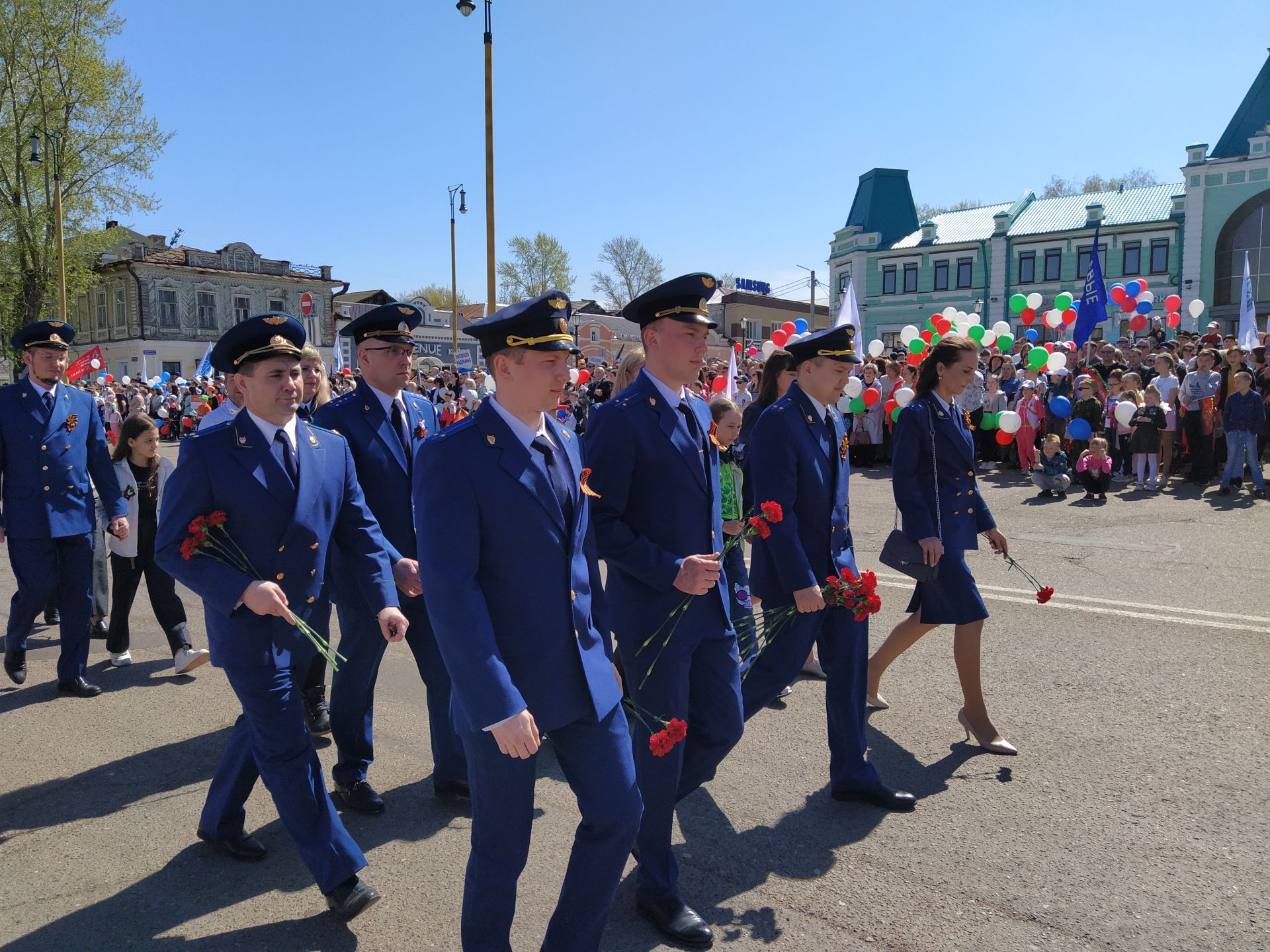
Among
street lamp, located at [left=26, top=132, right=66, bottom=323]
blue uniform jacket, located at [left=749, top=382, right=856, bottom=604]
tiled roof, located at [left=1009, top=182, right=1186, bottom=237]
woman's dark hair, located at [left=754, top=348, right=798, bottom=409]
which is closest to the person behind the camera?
blue uniform jacket, located at [left=749, top=382, right=856, bottom=604]

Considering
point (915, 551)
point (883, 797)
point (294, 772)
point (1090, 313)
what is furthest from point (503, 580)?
point (1090, 313)

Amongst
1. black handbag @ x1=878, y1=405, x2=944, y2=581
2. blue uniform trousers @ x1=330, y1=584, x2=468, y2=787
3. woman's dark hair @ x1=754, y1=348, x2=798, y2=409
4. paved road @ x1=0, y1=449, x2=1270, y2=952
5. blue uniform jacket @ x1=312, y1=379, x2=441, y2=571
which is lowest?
paved road @ x1=0, y1=449, x2=1270, y2=952

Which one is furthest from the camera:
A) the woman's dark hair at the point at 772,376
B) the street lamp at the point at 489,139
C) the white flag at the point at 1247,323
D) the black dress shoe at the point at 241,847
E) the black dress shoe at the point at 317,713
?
the white flag at the point at 1247,323

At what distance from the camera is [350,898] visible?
9.94 feet

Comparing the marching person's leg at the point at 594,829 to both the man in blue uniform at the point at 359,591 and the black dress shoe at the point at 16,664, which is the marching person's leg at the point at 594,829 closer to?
the man in blue uniform at the point at 359,591

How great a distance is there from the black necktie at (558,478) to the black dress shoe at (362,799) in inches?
82.5

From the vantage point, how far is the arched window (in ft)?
126

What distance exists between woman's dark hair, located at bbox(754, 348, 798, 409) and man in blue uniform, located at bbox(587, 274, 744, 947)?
2.94 metres

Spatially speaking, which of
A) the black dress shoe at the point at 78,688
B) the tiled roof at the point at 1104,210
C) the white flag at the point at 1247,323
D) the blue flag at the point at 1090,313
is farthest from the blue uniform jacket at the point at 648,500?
the tiled roof at the point at 1104,210

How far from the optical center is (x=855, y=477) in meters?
15.3

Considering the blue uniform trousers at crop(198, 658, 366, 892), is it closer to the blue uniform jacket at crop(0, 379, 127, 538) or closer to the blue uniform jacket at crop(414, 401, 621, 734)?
the blue uniform jacket at crop(414, 401, 621, 734)

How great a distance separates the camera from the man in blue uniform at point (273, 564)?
3039 mm

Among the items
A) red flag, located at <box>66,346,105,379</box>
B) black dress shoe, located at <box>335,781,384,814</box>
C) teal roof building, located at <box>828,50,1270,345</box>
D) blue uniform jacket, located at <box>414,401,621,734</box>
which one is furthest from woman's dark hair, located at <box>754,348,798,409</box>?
teal roof building, located at <box>828,50,1270,345</box>

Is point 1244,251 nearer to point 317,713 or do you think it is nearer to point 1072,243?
point 1072,243
